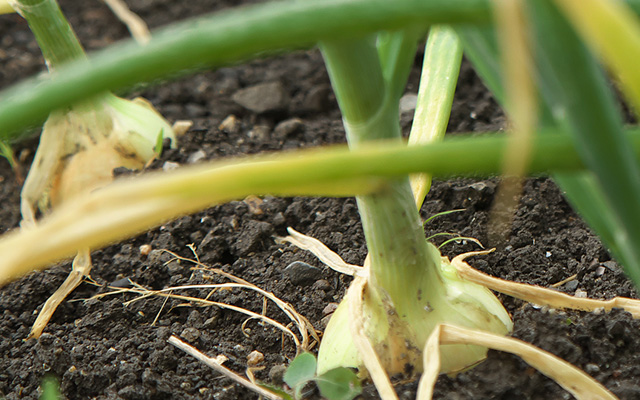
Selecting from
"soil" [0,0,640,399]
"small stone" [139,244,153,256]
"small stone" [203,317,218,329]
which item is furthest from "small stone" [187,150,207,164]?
"small stone" [203,317,218,329]

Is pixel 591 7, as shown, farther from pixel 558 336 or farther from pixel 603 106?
pixel 558 336

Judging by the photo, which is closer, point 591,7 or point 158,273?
point 591,7

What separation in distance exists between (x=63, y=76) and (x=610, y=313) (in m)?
0.62

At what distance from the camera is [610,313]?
744mm

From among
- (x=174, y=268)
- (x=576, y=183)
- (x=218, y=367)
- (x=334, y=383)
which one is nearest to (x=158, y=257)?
(x=174, y=268)

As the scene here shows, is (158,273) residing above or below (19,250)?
below

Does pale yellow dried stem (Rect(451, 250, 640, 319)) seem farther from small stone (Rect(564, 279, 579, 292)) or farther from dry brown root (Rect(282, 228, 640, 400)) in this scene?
small stone (Rect(564, 279, 579, 292))

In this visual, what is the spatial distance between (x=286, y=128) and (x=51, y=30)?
1.60 ft

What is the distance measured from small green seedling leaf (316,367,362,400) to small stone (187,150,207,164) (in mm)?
722

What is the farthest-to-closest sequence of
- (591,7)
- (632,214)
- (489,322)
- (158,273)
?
(158,273), (489,322), (632,214), (591,7)

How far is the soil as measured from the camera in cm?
72

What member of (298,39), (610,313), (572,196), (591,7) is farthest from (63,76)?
(610,313)

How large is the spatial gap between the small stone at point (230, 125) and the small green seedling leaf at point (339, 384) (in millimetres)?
843

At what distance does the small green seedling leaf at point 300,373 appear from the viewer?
711 mm
